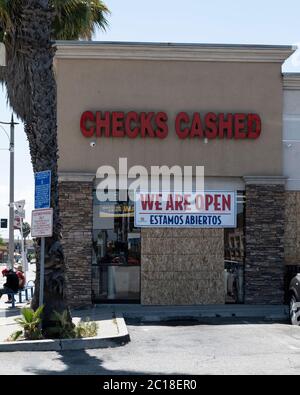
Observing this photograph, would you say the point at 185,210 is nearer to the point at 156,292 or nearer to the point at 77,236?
the point at 156,292

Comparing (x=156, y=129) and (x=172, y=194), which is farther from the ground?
(x=156, y=129)

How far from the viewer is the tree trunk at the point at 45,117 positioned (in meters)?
13.3

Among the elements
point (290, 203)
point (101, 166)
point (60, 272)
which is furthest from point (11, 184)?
point (60, 272)

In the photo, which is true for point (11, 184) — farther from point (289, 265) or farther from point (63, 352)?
point (63, 352)

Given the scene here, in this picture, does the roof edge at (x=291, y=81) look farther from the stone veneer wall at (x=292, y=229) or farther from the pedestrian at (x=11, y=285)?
the pedestrian at (x=11, y=285)

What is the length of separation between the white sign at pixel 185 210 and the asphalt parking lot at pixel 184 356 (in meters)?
4.64

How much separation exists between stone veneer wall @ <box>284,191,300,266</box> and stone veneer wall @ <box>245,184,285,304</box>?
1.09ft

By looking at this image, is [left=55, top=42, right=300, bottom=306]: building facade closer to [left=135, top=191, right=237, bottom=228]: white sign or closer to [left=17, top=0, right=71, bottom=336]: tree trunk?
[left=135, top=191, right=237, bottom=228]: white sign

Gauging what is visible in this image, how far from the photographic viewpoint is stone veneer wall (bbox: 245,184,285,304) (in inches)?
A: 745

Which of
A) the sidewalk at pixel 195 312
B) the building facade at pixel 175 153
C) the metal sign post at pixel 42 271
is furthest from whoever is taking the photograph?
the building facade at pixel 175 153

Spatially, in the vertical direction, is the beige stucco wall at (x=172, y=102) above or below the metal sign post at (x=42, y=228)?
above

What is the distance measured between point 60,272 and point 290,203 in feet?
27.3

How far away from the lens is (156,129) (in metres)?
18.8

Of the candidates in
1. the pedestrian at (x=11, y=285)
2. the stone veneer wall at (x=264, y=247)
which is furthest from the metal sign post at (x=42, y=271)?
the pedestrian at (x=11, y=285)
